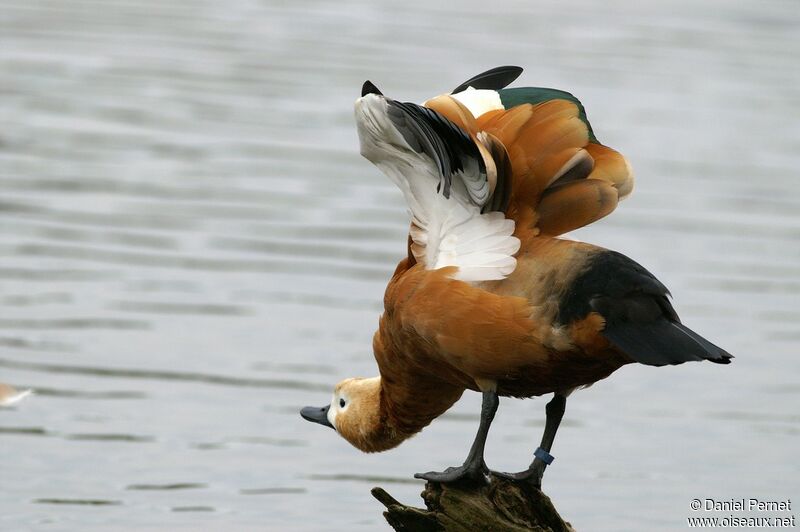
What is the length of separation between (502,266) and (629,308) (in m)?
0.70

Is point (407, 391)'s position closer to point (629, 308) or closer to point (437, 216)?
point (437, 216)

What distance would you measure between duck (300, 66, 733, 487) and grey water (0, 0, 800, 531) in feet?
9.76

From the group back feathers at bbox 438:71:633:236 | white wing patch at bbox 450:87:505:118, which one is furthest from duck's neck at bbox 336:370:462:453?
white wing patch at bbox 450:87:505:118

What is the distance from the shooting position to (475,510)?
7516mm

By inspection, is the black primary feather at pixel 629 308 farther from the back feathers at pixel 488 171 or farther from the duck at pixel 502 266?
the back feathers at pixel 488 171

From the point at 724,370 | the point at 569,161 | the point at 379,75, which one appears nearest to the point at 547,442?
the point at 569,161

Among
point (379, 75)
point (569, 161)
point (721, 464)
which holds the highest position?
point (569, 161)

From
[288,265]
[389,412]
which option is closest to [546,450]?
[389,412]

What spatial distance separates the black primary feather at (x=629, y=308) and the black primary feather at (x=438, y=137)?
2.39 feet

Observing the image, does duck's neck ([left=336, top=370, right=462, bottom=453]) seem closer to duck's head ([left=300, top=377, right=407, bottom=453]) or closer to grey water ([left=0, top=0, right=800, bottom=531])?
duck's head ([left=300, top=377, right=407, bottom=453])

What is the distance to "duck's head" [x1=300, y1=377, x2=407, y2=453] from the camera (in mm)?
8141

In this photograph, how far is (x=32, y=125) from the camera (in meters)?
18.5

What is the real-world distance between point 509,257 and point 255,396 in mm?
5141

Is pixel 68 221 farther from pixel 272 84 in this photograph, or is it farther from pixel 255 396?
pixel 272 84
